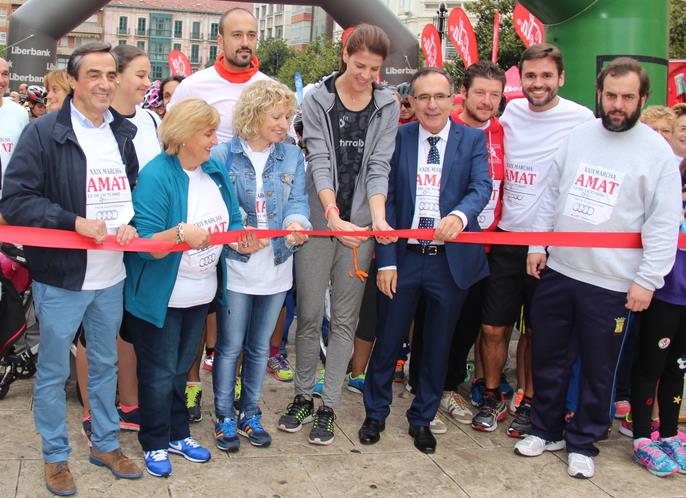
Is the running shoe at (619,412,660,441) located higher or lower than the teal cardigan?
lower

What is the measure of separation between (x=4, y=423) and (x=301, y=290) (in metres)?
1.87

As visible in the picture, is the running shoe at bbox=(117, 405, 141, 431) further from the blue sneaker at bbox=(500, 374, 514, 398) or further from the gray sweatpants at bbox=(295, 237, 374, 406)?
the blue sneaker at bbox=(500, 374, 514, 398)

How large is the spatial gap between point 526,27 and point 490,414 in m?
11.3

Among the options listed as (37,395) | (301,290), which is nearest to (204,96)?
(301,290)

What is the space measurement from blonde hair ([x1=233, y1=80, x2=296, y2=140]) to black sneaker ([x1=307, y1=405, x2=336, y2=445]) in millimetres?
1643

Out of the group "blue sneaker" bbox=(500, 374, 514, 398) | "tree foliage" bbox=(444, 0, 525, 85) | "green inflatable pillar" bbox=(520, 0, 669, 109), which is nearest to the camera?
"blue sneaker" bbox=(500, 374, 514, 398)

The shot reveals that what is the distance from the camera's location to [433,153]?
454 centimetres

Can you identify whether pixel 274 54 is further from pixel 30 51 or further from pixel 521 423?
pixel 521 423

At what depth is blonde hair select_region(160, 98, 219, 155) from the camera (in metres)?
3.85

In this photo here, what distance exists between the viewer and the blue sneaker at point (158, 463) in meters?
4.02

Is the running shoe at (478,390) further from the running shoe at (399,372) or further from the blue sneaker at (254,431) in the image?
the blue sneaker at (254,431)

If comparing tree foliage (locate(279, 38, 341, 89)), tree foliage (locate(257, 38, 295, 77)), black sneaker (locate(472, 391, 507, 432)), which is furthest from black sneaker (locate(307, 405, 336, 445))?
tree foliage (locate(257, 38, 295, 77))

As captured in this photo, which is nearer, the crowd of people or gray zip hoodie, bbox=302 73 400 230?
the crowd of people

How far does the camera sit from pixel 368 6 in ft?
49.2
